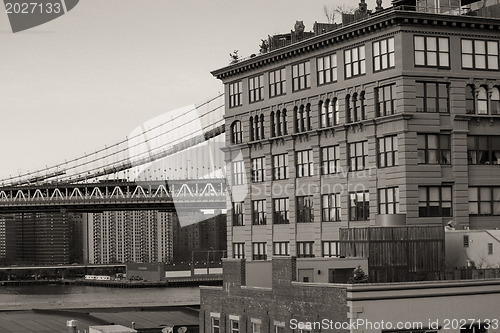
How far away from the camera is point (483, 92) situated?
6009 cm

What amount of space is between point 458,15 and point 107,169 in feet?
320

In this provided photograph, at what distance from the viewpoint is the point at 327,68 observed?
6481 cm

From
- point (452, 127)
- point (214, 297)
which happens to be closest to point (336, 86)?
point (452, 127)

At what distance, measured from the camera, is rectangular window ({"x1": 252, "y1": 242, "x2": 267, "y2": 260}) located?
71.8 meters

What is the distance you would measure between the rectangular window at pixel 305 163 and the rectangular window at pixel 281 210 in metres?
2.42

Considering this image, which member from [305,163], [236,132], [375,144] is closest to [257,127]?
[236,132]

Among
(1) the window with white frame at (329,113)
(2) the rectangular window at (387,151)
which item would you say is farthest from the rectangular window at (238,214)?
(2) the rectangular window at (387,151)

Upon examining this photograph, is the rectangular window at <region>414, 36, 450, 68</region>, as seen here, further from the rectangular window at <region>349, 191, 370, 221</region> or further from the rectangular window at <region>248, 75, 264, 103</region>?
the rectangular window at <region>248, 75, 264, 103</region>

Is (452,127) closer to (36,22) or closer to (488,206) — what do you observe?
(488,206)

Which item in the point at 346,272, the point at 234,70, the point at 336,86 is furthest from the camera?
the point at 234,70

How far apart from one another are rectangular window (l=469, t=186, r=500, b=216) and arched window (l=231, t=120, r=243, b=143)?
66.0ft

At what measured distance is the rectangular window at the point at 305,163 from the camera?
220ft

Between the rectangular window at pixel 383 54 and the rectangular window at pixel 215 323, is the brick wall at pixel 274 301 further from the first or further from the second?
the rectangular window at pixel 383 54

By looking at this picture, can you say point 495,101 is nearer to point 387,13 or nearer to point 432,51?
point 432,51
